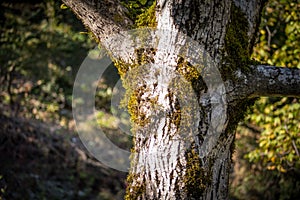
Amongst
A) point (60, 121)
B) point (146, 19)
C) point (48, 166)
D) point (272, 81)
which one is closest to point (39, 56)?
point (60, 121)

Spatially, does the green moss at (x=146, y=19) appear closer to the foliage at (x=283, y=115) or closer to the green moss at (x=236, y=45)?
the green moss at (x=236, y=45)

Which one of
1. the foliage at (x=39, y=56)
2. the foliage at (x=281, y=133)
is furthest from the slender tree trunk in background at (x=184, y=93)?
the foliage at (x=39, y=56)

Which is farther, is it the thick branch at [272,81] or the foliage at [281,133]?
the foliage at [281,133]

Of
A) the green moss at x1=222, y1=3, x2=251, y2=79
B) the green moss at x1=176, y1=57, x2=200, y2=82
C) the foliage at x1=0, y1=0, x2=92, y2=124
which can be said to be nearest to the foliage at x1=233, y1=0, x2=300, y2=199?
the green moss at x1=222, y1=3, x2=251, y2=79

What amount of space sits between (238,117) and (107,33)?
2.95ft

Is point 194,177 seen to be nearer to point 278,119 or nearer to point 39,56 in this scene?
point 278,119

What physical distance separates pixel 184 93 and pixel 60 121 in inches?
293

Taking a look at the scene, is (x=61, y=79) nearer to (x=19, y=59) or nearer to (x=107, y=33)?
(x=19, y=59)

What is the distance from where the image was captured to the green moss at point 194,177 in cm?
209

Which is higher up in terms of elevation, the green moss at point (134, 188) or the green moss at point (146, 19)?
the green moss at point (146, 19)

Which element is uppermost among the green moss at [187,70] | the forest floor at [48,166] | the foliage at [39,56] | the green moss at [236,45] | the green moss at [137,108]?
the foliage at [39,56]

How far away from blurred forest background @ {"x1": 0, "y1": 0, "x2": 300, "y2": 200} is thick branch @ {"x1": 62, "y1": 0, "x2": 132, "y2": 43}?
3.60m

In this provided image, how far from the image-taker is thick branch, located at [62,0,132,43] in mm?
2203

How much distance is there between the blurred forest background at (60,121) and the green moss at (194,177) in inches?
139
